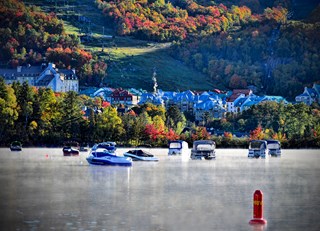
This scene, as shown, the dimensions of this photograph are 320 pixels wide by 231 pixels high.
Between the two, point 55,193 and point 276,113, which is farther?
point 276,113

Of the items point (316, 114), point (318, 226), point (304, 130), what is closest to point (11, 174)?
point (318, 226)

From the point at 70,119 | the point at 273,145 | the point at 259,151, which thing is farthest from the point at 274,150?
the point at 70,119

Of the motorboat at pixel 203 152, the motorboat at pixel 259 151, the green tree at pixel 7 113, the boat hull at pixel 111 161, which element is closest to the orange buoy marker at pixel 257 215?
the boat hull at pixel 111 161

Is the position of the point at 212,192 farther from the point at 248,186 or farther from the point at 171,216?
the point at 171,216

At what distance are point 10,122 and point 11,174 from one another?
71318 mm

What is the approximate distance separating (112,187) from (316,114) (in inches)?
5268

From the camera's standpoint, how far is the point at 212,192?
5538cm

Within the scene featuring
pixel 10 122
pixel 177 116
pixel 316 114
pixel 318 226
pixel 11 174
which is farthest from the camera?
pixel 316 114

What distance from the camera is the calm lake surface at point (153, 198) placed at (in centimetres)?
4072

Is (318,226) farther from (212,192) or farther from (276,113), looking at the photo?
(276,113)

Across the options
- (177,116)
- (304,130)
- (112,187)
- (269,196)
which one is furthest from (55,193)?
(177,116)

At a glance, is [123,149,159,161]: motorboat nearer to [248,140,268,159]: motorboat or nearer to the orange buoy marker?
[248,140,268,159]: motorboat

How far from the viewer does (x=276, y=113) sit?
170 metres

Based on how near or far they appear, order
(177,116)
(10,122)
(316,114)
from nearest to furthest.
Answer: (10,122)
(177,116)
(316,114)
